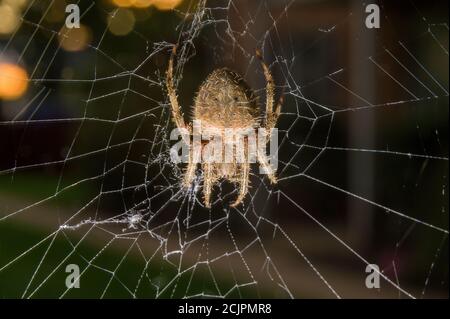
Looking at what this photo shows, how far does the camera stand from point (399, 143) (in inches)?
192

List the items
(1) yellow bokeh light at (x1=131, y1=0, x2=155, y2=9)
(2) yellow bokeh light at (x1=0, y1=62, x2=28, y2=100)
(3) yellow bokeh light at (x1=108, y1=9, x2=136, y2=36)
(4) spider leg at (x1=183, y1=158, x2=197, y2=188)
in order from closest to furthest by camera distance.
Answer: (2) yellow bokeh light at (x1=0, y1=62, x2=28, y2=100), (4) spider leg at (x1=183, y1=158, x2=197, y2=188), (3) yellow bokeh light at (x1=108, y1=9, x2=136, y2=36), (1) yellow bokeh light at (x1=131, y1=0, x2=155, y2=9)

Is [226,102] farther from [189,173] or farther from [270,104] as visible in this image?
[189,173]

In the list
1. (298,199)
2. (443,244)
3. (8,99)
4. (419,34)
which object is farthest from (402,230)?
(8,99)

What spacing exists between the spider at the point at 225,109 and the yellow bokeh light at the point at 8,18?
0.66 m

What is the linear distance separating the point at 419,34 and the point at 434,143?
36.2 inches

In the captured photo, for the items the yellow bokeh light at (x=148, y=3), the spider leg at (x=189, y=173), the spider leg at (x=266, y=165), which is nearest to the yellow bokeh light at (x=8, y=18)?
the spider leg at (x=189, y=173)

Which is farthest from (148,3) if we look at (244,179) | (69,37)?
(244,179)

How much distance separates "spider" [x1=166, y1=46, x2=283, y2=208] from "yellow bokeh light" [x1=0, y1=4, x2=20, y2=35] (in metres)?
0.66

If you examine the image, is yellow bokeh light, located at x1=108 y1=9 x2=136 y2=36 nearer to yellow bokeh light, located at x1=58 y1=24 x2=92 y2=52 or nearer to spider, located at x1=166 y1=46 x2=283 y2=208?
yellow bokeh light, located at x1=58 y1=24 x2=92 y2=52

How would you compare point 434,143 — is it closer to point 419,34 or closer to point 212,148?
point 419,34

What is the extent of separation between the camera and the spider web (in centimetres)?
380

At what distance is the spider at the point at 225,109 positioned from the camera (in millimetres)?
2449

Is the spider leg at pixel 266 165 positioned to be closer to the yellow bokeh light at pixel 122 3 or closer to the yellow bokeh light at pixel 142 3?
the yellow bokeh light at pixel 122 3

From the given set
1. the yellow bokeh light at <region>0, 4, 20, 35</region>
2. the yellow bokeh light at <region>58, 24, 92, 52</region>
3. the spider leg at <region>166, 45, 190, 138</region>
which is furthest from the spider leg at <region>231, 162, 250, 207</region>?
the yellow bokeh light at <region>0, 4, 20, 35</region>
